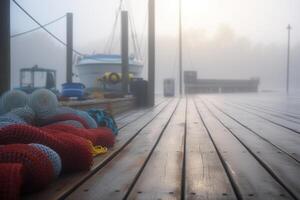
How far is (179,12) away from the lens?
3078 cm

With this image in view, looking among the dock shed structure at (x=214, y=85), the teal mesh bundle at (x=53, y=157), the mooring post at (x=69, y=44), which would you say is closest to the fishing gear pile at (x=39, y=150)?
the teal mesh bundle at (x=53, y=157)

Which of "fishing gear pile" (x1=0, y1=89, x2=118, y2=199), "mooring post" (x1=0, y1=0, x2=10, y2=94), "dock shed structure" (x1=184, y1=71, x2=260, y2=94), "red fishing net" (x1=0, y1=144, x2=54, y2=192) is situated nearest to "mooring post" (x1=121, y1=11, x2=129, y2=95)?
"mooring post" (x1=0, y1=0, x2=10, y2=94)

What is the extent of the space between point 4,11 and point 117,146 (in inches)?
78.4

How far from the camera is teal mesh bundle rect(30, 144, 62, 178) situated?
8.01 ft

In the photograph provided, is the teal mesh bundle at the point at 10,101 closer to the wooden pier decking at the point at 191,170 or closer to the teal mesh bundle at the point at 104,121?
the teal mesh bundle at the point at 104,121

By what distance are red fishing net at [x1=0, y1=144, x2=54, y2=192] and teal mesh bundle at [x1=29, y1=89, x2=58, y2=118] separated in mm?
2025

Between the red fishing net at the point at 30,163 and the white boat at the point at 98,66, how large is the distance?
2321 centimetres

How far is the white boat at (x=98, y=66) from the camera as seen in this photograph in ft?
84.0

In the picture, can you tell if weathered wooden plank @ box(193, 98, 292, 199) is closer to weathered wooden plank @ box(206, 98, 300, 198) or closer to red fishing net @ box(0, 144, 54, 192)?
weathered wooden plank @ box(206, 98, 300, 198)

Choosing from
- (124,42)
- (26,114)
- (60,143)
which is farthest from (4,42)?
(124,42)

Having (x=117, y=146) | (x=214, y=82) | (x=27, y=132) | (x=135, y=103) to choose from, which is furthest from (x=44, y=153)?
(x=214, y=82)

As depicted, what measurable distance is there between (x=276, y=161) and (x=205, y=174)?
715mm

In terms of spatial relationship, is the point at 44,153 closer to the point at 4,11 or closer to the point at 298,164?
the point at 298,164

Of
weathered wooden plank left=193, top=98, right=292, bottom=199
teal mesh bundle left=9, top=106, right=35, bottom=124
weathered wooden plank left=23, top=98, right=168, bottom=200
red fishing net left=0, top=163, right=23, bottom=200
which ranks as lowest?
weathered wooden plank left=23, top=98, right=168, bottom=200
